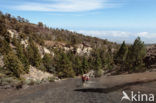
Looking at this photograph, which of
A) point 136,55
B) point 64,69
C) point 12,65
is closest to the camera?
point 12,65

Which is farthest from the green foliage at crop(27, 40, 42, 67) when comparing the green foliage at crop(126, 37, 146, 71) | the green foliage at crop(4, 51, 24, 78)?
the green foliage at crop(126, 37, 146, 71)

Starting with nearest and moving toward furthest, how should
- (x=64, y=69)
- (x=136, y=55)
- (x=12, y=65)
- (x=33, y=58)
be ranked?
(x=12, y=65)
(x=136, y=55)
(x=64, y=69)
(x=33, y=58)

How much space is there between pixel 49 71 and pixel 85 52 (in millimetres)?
58736

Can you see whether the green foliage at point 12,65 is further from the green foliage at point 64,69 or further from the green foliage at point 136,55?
the green foliage at point 136,55

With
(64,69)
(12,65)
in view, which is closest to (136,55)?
(64,69)

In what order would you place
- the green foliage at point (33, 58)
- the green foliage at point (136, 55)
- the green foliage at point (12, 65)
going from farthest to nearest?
the green foliage at point (33, 58), the green foliage at point (136, 55), the green foliage at point (12, 65)

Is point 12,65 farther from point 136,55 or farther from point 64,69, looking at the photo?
point 136,55

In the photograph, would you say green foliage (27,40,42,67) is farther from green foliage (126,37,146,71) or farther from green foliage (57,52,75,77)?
green foliage (126,37,146,71)

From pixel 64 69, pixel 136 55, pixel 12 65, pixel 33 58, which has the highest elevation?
pixel 136 55

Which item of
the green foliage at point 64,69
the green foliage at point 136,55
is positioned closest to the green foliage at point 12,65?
the green foliage at point 64,69

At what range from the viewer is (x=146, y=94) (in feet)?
47.4

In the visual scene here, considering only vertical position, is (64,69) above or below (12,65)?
below

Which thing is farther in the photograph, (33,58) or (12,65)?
(33,58)

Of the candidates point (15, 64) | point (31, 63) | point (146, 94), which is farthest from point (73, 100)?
point (31, 63)
